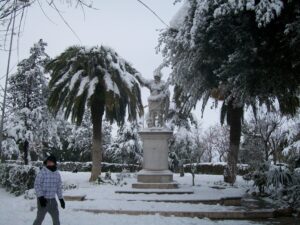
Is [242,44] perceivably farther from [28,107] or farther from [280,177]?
[28,107]

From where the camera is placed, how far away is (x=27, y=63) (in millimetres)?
29812

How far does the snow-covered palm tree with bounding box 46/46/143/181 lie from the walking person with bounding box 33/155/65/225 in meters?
12.1

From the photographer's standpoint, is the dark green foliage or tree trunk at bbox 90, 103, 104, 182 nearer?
the dark green foliage

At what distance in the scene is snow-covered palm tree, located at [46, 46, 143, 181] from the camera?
20.8 m

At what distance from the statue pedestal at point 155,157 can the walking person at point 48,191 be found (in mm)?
9666

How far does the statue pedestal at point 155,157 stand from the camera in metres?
17.7

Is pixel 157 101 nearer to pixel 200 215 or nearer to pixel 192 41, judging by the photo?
pixel 200 215

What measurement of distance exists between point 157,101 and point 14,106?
13.9 metres

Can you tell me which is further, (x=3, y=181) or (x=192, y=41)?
(x=3, y=181)

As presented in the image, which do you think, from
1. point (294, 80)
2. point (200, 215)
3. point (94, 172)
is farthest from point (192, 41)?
point (94, 172)

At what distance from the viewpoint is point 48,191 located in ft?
26.1

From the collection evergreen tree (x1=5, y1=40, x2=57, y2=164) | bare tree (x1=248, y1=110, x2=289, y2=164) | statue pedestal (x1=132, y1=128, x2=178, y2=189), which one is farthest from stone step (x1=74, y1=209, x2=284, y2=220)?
bare tree (x1=248, y1=110, x2=289, y2=164)

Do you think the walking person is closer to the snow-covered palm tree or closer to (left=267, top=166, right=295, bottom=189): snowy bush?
(left=267, top=166, right=295, bottom=189): snowy bush

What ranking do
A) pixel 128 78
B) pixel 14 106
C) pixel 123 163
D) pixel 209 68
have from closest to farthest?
pixel 209 68 → pixel 128 78 → pixel 14 106 → pixel 123 163
